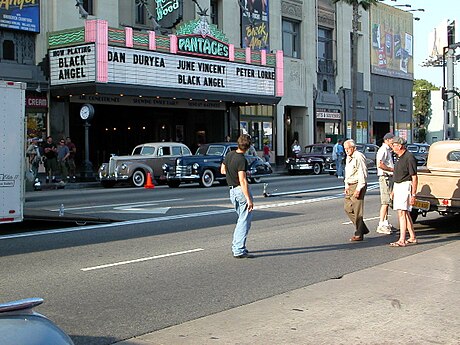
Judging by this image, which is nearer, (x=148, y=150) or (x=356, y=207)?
(x=356, y=207)

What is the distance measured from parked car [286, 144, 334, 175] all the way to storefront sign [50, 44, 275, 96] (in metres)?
4.85

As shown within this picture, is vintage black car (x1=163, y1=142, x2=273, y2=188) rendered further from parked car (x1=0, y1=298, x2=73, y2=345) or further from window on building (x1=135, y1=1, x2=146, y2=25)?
parked car (x1=0, y1=298, x2=73, y2=345)

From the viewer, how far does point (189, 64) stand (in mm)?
32781

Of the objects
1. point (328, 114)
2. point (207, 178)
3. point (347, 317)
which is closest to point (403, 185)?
point (347, 317)

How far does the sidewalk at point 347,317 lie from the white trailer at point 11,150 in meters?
6.23

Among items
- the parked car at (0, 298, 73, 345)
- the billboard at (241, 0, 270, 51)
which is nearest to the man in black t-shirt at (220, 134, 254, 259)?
the parked car at (0, 298, 73, 345)

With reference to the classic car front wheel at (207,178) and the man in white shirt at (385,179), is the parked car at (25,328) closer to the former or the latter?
the man in white shirt at (385,179)

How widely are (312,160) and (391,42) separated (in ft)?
92.6

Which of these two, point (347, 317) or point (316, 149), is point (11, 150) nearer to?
point (347, 317)

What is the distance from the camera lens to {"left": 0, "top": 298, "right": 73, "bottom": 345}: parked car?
3.05 meters

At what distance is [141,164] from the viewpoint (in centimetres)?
2652

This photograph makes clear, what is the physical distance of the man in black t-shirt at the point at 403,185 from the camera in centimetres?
1090

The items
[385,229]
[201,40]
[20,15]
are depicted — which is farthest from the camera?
[201,40]

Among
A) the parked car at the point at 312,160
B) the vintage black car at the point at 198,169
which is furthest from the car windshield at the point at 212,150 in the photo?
the parked car at the point at 312,160
